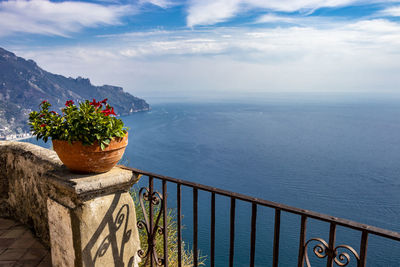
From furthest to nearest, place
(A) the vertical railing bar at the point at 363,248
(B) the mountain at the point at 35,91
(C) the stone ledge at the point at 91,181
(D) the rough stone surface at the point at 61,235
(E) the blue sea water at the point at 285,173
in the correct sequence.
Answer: (B) the mountain at the point at 35,91 → (E) the blue sea water at the point at 285,173 → (D) the rough stone surface at the point at 61,235 → (C) the stone ledge at the point at 91,181 → (A) the vertical railing bar at the point at 363,248

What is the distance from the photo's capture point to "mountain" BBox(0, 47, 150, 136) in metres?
90.6

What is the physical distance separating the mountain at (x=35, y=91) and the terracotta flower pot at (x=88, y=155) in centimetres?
9274

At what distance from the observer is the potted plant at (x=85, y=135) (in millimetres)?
1947

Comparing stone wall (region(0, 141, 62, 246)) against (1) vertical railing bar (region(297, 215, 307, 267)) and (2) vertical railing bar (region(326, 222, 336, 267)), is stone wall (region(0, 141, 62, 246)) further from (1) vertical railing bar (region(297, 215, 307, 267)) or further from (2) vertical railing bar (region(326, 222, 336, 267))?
(2) vertical railing bar (region(326, 222, 336, 267))

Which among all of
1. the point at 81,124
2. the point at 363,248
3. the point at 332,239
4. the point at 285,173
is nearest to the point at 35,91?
the point at 285,173

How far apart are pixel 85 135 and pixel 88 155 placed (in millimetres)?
149

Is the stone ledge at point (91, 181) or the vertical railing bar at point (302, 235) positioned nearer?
the vertical railing bar at point (302, 235)

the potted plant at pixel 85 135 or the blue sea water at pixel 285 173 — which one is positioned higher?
the potted plant at pixel 85 135

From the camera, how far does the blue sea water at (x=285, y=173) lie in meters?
25.1

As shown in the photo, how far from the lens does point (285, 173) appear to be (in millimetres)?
39812

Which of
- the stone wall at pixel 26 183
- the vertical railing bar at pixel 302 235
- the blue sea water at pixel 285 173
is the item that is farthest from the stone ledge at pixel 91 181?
the blue sea water at pixel 285 173

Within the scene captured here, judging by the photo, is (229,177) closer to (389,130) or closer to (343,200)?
(343,200)

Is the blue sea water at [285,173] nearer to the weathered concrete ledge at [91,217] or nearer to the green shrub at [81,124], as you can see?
the weathered concrete ledge at [91,217]

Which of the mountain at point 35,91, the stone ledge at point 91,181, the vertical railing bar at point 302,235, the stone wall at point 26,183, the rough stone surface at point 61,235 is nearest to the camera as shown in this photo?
the vertical railing bar at point 302,235
